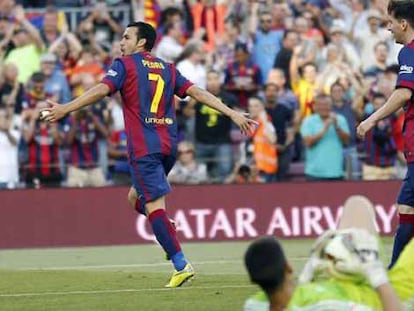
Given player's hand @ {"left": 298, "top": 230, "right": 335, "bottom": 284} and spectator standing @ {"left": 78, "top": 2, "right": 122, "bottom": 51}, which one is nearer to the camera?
player's hand @ {"left": 298, "top": 230, "right": 335, "bottom": 284}

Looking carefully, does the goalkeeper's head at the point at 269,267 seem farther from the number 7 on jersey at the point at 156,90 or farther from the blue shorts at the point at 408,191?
the number 7 on jersey at the point at 156,90

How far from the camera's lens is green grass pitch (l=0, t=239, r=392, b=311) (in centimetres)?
1103

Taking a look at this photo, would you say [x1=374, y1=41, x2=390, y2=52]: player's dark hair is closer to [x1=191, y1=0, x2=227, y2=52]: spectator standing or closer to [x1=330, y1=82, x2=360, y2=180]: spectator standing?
[x1=330, y1=82, x2=360, y2=180]: spectator standing

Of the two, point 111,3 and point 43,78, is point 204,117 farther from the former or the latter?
point 111,3

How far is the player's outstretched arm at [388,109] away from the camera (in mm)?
10227

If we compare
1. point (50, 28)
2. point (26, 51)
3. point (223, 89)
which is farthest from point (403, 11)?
point (50, 28)

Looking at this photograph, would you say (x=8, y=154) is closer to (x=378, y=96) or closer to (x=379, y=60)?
(x=378, y=96)

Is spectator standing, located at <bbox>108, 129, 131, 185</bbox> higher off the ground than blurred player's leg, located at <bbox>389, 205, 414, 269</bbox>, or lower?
lower

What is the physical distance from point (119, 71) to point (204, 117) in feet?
25.9

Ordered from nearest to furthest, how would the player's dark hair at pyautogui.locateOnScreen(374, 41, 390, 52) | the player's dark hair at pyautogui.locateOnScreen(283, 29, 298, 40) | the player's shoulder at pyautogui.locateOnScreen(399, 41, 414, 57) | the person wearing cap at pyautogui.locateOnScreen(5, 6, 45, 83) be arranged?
the player's shoulder at pyautogui.locateOnScreen(399, 41, 414, 57), the person wearing cap at pyautogui.locateOnScreen(5, 6, 45, 83), the player's dark hair at pyautogui.locateOnScreen(374, 41, 390, 52), the player's dark hair at pyautogui.locateOnScreen(283, 29, 298, 40)

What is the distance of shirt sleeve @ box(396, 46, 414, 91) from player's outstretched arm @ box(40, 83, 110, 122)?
2761mm

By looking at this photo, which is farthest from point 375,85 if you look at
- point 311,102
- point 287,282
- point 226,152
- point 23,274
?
point 287,282

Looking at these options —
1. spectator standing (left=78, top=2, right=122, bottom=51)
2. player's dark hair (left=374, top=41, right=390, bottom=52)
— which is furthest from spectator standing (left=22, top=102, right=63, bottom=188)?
player's dark hair (left=374, top=41, right=390, bottom=52)

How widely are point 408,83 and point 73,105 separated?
2969 millimetres
